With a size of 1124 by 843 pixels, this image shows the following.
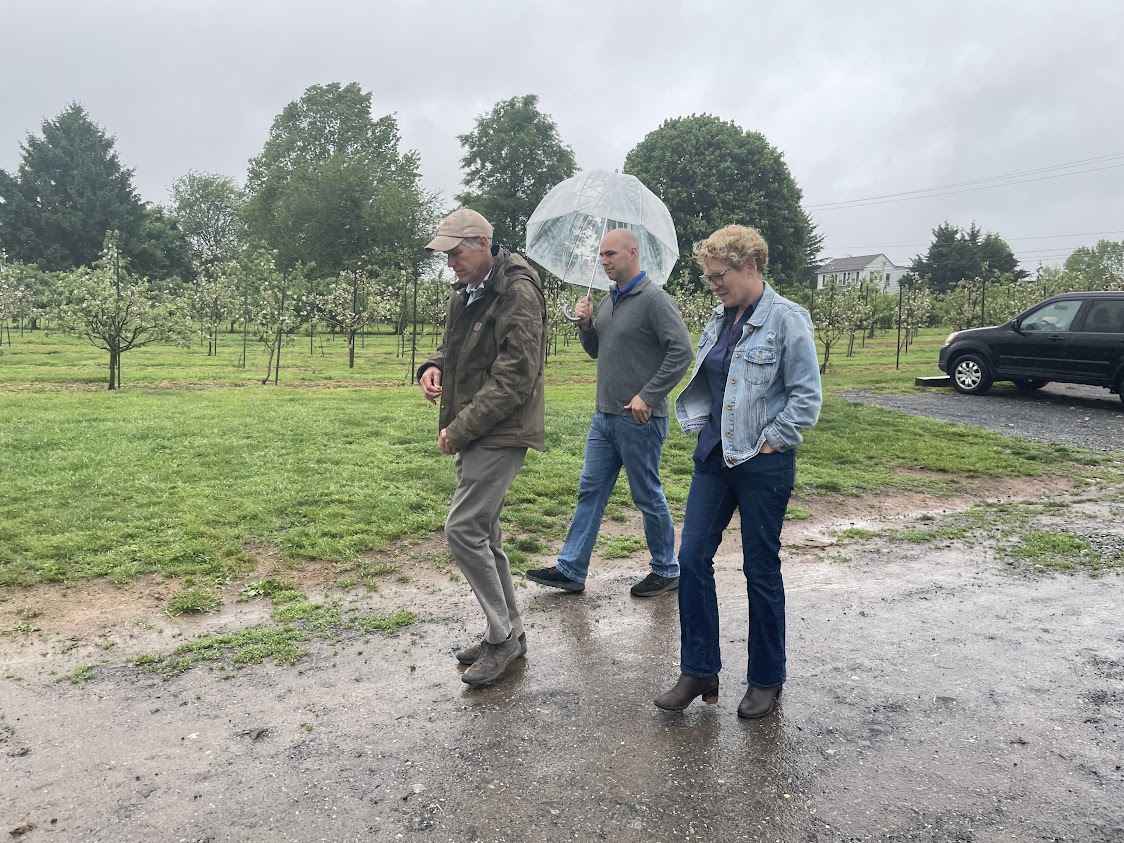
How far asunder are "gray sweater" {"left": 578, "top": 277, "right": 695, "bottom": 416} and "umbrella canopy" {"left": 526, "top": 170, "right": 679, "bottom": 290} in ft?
0.84

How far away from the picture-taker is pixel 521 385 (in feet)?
11.9

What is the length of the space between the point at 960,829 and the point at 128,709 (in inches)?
126

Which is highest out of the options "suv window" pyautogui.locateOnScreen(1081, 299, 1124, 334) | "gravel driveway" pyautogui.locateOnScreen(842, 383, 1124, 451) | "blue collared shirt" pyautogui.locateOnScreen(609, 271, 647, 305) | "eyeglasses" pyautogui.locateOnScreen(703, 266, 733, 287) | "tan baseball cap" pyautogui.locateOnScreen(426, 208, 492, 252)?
"suv window" pyautogui.locateOnScreen(1081, 299, 1124, 334)

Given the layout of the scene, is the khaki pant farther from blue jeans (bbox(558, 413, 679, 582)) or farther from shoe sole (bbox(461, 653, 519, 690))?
blue jeans (bbox(558, 413, 679, 582))

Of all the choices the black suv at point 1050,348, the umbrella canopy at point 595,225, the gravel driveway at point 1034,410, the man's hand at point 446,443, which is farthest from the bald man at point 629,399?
the black suv at point 1050,348

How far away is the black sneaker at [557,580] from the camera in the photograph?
491 centimetres

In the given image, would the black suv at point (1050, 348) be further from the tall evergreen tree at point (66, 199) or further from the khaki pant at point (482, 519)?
the tall evergreen tree at point (66, 199)

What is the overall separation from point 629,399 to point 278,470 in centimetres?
432

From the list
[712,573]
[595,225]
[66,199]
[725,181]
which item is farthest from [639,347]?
[66,199]

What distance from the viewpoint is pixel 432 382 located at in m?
3.88

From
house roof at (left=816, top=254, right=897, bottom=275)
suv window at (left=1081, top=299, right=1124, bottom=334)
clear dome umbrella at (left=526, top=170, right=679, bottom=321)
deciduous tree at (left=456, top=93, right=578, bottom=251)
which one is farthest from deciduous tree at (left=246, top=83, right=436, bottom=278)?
house roof at (left=816, top=254, right=897, bottom=275)

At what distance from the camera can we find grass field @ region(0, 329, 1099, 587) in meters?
5.45

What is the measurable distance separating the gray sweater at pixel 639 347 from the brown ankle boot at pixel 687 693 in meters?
1.57

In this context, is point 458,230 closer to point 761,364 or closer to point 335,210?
point 761,364
